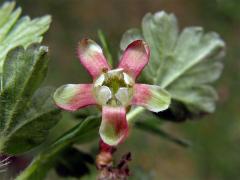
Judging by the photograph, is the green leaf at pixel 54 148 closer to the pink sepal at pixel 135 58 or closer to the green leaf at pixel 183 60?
the pink sepal at pixel 135 58

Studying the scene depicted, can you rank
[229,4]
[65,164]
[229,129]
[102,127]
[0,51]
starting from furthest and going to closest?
1. [229,4]
2. [229,129]
3. [65,164]
4. [0,51]
5. [102,127]

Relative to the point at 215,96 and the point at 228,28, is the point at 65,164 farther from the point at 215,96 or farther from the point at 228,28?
the point at 228,28

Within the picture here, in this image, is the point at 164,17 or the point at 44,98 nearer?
the point at 44,98

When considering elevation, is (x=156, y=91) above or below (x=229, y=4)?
above

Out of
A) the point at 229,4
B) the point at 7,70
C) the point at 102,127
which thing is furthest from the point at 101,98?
the point at 229,4

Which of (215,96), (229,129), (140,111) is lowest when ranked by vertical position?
(229,129)

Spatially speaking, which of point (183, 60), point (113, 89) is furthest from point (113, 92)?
point (183, 60)

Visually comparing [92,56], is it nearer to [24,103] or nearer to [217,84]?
[24,103]
